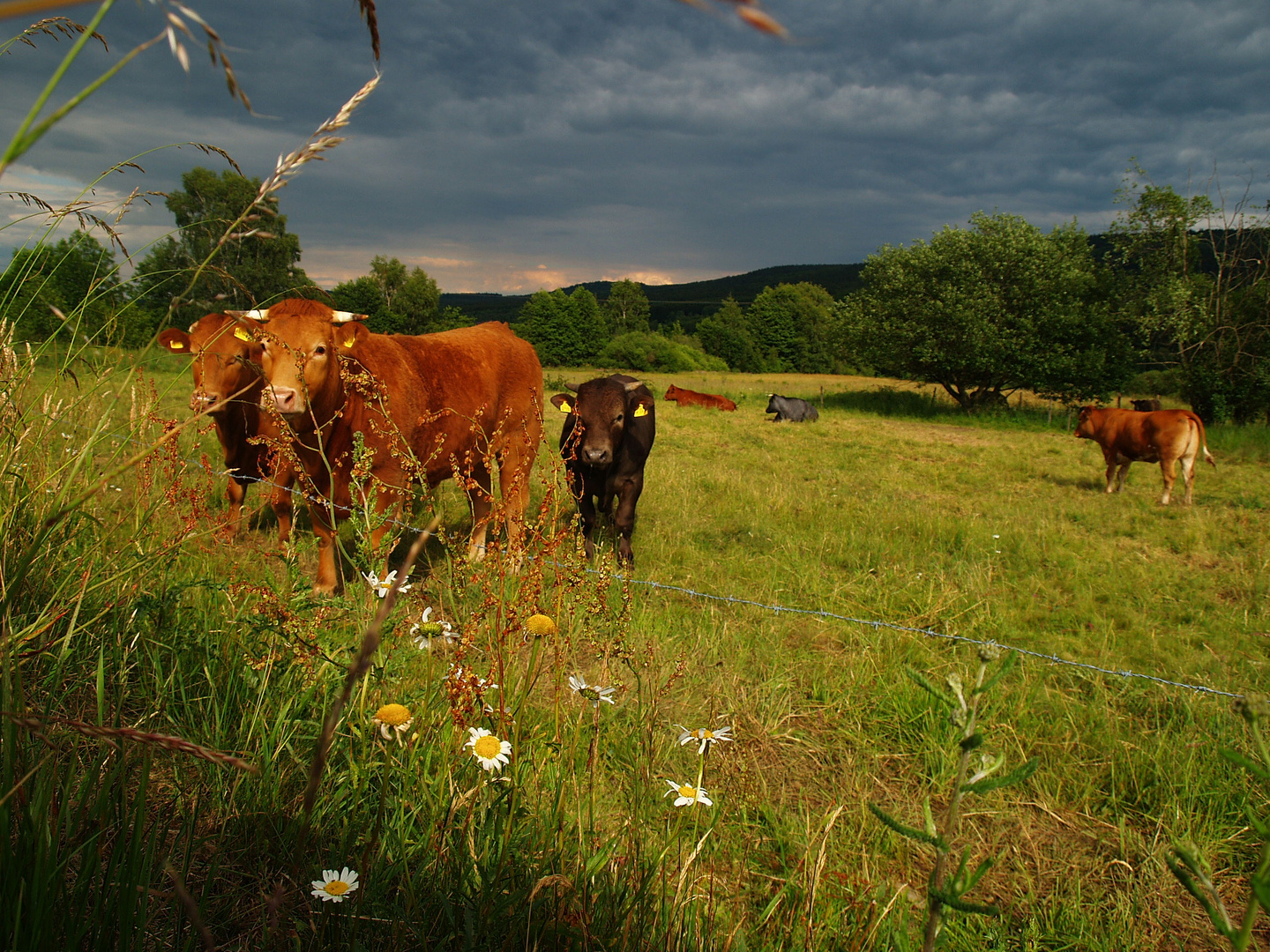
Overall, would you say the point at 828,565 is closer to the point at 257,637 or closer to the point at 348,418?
the point at 348,418

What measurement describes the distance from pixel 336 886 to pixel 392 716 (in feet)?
1.13

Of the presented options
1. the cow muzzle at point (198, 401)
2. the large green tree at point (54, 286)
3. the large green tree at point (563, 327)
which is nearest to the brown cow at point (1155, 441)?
the cow muzzle at point (198, 401)

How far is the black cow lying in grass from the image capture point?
23.7 meters

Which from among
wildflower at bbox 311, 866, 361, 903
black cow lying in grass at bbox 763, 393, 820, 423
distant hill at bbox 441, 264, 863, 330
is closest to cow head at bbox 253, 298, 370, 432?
wildflower at bbox 311, 866, 361, 903

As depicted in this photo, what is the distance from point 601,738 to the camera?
2.91 m

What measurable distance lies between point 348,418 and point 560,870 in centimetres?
385

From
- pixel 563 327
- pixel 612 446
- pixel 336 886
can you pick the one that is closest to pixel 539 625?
pixel 336 886

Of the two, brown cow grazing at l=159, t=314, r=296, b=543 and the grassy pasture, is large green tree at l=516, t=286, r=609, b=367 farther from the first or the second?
the grassy pasture

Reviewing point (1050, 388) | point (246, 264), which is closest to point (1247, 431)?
point (1050, 388)

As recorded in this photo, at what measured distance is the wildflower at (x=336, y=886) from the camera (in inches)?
45.7

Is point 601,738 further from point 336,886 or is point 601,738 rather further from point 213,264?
point 213,264

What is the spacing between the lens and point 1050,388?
26969 millimetres

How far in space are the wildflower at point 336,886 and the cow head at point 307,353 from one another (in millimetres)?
2908

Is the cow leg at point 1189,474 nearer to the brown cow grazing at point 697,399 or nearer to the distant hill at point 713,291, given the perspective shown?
the brown cow grazing at point 697,399
